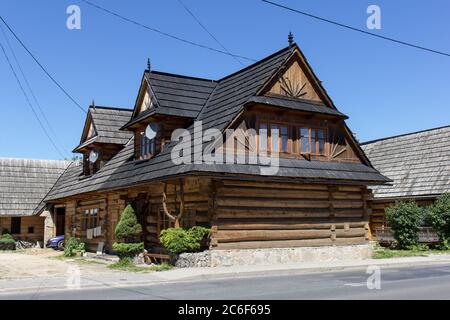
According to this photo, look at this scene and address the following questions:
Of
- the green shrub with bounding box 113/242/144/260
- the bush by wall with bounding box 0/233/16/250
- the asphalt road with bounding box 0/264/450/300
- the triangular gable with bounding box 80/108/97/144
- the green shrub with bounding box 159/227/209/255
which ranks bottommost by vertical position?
the bush by wall with bounding box 0/233/16/250

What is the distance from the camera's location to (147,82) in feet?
80.4

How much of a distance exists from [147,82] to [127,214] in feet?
21.4

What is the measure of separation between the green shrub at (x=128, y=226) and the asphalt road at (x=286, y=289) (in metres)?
6.93

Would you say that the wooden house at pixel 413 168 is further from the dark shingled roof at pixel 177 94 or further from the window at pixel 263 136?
the dark shingled roof at pixel 177 94

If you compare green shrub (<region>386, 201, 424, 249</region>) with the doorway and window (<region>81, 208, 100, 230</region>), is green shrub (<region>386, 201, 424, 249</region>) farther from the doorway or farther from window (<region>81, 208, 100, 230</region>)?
the doorway

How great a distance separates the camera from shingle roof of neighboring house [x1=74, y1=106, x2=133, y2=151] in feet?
101

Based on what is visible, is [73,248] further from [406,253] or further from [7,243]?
[406,253]

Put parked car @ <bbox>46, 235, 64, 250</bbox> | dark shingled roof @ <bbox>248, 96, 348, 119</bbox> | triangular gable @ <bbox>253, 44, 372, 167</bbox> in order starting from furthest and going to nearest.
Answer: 1. parked car @ <bbox>46, 235, 64, 250</bbox>
2. triangular gable @ <bbox>253, 44, 372, 167</bbox>
3. dark shingled roof @ <bbox>248, 96, 348, 119</bbox>

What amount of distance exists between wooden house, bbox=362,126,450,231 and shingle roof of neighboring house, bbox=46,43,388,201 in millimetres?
8287

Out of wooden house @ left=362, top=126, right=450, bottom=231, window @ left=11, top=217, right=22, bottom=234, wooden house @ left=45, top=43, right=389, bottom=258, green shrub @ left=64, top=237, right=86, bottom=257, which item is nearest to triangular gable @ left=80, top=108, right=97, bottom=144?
wooden house @ left=45, top=43, right=389, bottom=258

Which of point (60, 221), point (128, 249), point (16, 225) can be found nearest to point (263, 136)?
point (128, 249)

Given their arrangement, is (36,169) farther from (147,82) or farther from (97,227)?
(147,82)

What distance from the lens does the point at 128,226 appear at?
2180cm
